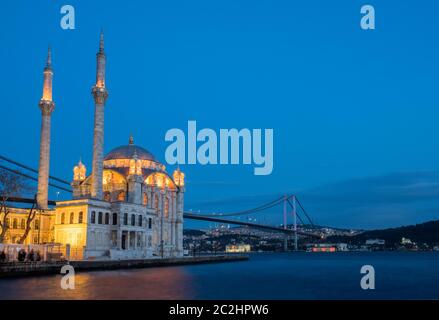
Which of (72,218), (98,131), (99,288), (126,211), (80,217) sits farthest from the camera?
(126,211)

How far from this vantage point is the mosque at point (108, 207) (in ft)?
188

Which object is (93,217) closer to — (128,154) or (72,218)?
(72,218)

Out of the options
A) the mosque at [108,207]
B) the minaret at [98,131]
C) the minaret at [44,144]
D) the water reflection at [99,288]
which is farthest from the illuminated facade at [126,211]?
the water reflection at [99,288]

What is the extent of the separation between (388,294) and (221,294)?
1112cm

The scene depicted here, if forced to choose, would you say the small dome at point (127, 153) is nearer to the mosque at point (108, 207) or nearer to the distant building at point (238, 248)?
the mosque at point (108, 207)

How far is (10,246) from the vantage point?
43.9 m

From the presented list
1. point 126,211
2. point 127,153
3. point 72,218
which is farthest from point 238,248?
point 72,218

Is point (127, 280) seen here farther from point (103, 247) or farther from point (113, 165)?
point (113, 165)

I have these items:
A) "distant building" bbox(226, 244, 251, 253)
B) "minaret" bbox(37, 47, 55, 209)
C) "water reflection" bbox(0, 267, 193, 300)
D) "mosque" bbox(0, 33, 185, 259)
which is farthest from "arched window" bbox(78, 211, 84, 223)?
"distant building" bbox(226, 244, 251, 253)

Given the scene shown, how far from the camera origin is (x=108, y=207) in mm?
59625

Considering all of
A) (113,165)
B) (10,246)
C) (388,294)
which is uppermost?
(113,165)

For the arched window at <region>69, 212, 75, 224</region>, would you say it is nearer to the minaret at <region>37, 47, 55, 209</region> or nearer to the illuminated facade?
the illuminated facade
